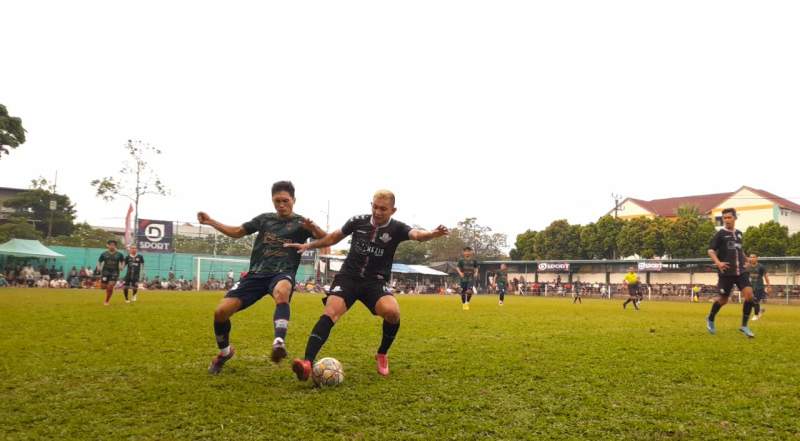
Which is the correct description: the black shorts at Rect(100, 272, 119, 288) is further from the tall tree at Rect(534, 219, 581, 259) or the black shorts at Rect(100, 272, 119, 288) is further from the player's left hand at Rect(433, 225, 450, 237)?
the tall tree at Rect(534, 219, 581, 259)

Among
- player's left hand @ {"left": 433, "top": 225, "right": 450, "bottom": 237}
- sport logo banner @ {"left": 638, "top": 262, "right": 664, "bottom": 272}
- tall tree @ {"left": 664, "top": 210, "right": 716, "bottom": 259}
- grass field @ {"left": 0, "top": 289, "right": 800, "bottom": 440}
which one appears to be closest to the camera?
grass field @ {"left": 0, "top": 289, "right": 800, "bottom": 440}

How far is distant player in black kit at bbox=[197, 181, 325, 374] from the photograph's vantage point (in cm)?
613

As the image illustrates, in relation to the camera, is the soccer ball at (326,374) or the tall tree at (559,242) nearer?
the soccer ball at (326,374)

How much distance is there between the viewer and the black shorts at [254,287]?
6.31m

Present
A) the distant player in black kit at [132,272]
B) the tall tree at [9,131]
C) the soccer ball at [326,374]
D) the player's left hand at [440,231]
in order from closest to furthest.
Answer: the soccer ball at [326,374]
the player's left hand at [440,231]
the distant player in black kit at [132,272]
the tall tree at [9,131]

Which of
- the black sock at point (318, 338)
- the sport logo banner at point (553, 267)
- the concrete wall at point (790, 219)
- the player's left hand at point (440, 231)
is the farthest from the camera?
the concrete wall at point (790, 219)

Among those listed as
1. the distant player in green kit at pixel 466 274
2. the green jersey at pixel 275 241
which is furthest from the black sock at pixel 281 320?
the distant player in green kit at pixel 466 274

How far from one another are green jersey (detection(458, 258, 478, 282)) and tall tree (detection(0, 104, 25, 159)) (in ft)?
81.0

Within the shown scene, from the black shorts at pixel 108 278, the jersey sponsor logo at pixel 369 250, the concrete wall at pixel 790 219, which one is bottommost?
the black shorts at pixel 108 278

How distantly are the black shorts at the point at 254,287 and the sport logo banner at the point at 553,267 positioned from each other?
58266 mm

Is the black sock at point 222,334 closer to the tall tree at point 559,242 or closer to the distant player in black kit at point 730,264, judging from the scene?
the distant player in black kit at point 730,264

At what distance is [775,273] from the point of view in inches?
1823

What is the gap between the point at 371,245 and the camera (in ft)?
20.4

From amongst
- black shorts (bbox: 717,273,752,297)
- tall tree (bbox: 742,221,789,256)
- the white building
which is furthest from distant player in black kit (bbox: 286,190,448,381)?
the white building
